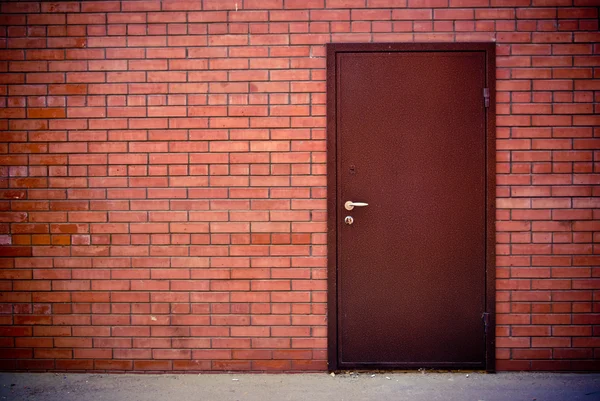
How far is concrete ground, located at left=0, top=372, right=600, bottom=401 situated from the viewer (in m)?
3.70

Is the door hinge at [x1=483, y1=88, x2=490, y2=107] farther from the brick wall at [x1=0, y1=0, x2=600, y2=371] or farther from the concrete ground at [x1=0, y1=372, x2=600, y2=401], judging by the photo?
the concrete ground at [x1=0, y1=372, x2=600, y2=401]

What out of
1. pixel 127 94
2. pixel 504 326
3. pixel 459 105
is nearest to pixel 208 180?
pixel 127 94

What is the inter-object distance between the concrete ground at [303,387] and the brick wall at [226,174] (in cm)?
14

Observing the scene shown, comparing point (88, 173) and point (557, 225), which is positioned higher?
point (88, 173)

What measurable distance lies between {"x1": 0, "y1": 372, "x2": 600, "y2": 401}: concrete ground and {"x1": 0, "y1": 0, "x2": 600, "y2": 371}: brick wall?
0.46 ft

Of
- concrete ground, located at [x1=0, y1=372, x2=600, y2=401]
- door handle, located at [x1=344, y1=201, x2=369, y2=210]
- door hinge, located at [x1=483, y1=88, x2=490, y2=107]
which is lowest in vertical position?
concrete ground, located at [x1=0, y1=372, x2=600, y2=401]

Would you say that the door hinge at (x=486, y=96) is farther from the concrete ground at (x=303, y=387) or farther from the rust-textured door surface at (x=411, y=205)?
the concrete ground at (x=303, y=387)

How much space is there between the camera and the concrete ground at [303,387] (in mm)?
3703

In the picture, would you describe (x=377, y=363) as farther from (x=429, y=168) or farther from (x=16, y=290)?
(x=16, y=290)

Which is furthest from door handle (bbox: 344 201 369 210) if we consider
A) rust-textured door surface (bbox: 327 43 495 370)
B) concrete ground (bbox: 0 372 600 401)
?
concrete ground (bbox: 0 372 600 401)

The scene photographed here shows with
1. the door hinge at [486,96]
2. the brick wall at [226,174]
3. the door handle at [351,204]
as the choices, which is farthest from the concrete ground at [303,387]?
the door hinge at [486,96]

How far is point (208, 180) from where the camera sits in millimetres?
4059

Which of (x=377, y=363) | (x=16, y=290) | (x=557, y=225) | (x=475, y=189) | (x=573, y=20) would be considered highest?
(x=573, y=20)

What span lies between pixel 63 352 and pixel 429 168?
10.6 feet
